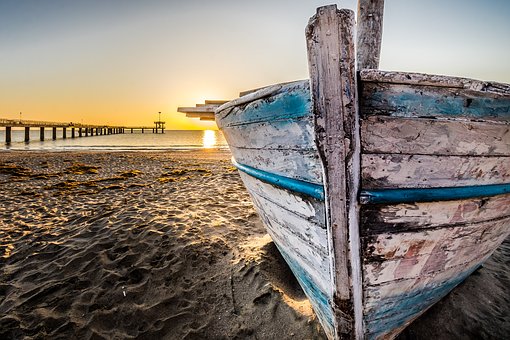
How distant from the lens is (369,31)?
99.3 inches

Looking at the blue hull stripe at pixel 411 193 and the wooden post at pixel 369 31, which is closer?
the blue hull stripe at pixel 411 193

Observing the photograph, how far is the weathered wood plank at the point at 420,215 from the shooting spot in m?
1.40

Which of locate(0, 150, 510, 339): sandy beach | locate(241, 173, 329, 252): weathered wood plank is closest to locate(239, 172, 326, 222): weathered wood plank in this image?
locate(241, 173, 329, 252): weathered wood plank

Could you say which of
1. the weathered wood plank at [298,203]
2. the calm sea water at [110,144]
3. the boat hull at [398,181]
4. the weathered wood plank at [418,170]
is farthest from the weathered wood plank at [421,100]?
the calm sea water at [110,144]

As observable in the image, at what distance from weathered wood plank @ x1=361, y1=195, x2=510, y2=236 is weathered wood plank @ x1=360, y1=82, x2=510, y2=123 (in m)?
0.50

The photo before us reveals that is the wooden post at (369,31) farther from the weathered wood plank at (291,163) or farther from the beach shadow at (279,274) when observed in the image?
the beach shadow at (279,274)

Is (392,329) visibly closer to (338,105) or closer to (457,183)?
(457,183)

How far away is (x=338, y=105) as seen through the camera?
3.96ft

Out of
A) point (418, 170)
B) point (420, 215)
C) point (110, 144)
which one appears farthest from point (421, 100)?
point (110, 144)

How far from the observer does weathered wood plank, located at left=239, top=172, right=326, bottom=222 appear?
4.77 feet

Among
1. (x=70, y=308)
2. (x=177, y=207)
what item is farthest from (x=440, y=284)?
(x=177, y=207)

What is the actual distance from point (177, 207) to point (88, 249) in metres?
1.93

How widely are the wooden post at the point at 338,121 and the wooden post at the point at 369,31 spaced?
1635 millimetres

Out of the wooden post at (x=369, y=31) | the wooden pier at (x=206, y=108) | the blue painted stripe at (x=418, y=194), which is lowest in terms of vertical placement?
the blue painted stripe at (x=418, y=194)
